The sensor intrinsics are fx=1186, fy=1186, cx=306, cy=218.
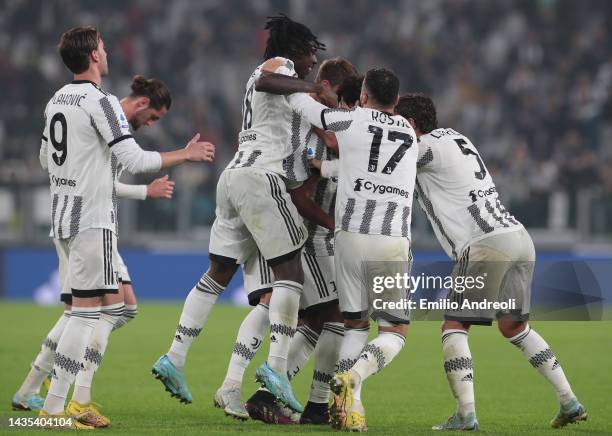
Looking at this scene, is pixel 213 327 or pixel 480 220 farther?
pixel 213 327

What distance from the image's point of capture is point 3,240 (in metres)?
18.1

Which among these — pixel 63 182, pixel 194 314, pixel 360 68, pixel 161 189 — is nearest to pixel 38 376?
pixel 194 314

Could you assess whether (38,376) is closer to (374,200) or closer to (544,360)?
(374,200)

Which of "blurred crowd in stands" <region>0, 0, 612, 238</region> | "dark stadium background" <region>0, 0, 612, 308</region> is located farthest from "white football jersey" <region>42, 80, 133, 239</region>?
"blurred crowd in stands" <region>0, 0, 612, 238</region>

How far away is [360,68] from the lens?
22.8 m

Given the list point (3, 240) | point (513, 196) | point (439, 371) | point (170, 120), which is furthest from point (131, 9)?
point (439, 371)

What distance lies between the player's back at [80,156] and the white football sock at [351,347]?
1537mm

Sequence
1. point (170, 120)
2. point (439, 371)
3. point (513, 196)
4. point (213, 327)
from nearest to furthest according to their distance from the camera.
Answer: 1. point (439, 371)
2. point (213, 327)
3. point (513, 196)
4. point (170, 120)

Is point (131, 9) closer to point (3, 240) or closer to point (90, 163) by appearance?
point (3, 240)

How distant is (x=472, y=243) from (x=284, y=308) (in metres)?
1.20

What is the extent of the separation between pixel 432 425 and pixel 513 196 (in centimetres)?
1098

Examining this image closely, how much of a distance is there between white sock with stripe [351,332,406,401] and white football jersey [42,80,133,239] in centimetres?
166

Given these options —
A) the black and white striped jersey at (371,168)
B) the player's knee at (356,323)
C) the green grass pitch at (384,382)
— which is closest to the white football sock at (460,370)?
the green grass pitch at (384,382)

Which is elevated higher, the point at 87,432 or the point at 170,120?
the point at 170,120
